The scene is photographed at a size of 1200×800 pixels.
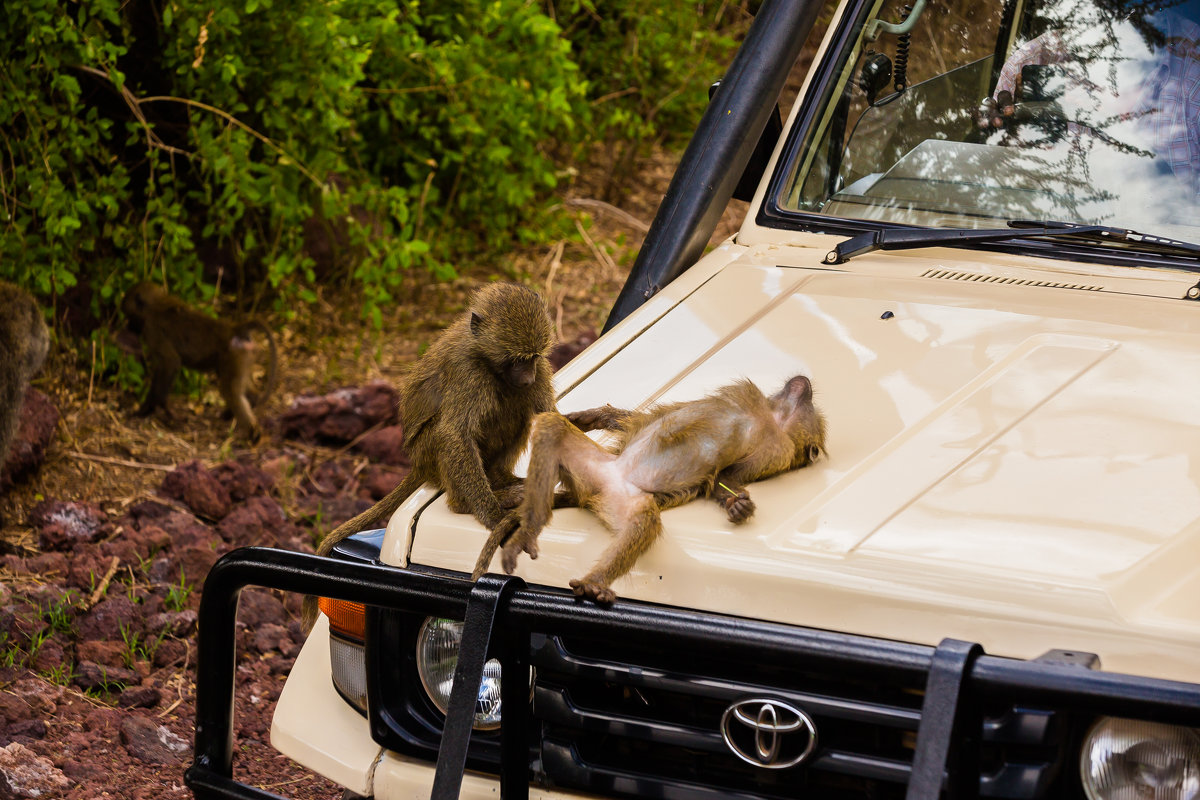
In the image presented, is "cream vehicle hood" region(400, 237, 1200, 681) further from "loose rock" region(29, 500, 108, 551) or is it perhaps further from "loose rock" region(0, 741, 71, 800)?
"loose rock" region(29, 500, 108, 551)

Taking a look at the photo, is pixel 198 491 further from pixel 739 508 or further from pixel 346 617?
pixel 739 508

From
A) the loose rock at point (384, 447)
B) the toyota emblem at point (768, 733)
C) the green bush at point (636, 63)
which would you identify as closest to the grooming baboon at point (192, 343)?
the loose rock at point (384, 447)

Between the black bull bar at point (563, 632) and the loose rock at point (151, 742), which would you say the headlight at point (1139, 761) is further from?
the loose rock at point (151, 742)

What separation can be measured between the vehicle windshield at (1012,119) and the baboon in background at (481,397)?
99cm

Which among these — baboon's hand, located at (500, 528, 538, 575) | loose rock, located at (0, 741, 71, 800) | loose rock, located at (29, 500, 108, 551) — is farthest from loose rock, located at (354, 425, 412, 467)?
baboon's hand, located at (500, 528, 538, 575)

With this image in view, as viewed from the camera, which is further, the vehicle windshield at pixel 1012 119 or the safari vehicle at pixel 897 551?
the vehicle windshield at pixel 1012 119

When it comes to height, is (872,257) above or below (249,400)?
above

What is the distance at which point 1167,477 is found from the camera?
2027mm

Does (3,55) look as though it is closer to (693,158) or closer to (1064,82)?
(693,158)

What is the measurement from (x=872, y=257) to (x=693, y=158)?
69 cm

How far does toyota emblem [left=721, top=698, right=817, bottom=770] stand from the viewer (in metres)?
1.84

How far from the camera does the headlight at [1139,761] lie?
1690 mm

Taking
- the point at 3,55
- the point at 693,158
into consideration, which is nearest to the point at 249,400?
the point at 3,55

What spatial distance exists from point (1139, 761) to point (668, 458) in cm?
89
